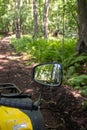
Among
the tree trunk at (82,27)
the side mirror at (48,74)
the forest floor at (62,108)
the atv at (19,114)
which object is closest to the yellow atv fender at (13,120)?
the atv at (19,114)

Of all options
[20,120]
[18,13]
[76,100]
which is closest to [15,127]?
[20,120]

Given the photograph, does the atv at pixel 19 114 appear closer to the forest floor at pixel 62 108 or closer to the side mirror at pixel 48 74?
the side mirror at pixel 48 74

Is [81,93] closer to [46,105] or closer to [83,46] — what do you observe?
[46,105]

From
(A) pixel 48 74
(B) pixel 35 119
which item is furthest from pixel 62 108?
(B) pixel 35 119

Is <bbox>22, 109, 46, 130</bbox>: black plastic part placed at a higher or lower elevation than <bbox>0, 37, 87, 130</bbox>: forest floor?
higher

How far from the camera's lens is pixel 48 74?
287cm

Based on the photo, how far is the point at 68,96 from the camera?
6.83 m

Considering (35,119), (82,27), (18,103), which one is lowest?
(82,27)

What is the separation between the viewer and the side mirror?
8.73 feet

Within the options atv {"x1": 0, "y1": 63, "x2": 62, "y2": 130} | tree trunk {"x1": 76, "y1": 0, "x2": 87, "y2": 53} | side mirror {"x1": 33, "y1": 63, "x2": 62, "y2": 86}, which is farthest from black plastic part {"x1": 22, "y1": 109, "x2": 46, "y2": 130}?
tree trunk {"x1": 76, "y1": 0, "x2": 87, "y2": 53}

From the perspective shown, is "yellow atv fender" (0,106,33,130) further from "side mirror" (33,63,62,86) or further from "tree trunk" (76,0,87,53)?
"tree trunk" (76,0,87,53)

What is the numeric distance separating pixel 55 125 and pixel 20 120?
390 centimetres

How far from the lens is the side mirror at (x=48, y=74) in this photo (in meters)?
2.66

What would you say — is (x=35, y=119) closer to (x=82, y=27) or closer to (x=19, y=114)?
(x=19, y=114)
